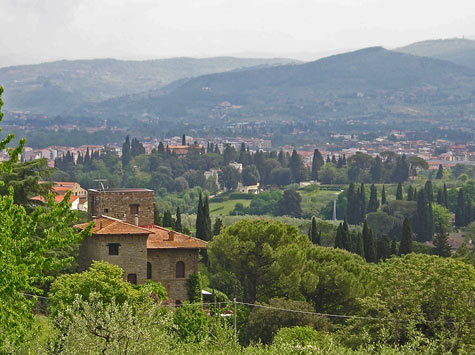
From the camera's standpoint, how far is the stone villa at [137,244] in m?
39.0

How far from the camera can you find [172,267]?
4106 cm

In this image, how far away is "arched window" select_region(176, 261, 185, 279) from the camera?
41156mm

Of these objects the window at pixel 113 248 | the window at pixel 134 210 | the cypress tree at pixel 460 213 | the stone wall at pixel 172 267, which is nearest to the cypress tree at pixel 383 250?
the window at pixel 134 210

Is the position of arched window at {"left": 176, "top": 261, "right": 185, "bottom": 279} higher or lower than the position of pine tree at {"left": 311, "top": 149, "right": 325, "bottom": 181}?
higher

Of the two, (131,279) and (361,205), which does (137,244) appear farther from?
(361,205)

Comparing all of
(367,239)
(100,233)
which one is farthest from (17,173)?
(367,239)

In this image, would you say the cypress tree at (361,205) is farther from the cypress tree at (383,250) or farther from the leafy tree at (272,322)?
the leafy tree at (272,322)

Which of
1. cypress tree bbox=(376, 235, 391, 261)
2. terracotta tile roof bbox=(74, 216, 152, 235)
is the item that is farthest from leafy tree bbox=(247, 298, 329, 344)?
cypress tree bbox=(376, 235, 391, 261)

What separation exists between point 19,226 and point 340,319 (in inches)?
932

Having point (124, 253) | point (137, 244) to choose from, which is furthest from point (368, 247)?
point (124, 253)

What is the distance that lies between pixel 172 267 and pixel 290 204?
3900 inches

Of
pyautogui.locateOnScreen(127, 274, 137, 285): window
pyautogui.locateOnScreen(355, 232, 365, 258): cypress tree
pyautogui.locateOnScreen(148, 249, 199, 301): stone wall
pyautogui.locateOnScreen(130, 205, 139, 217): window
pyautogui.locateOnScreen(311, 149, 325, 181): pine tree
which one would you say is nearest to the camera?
pyautogui.locateOnScreen(127, 274, 137, 285): window

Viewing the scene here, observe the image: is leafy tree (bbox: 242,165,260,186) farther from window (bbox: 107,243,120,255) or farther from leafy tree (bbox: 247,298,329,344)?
leafy tree (bbox: 247,298,329,344)

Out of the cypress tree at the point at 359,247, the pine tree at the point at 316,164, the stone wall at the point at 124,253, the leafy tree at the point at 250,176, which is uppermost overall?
the stone wall at the point at 124,253
